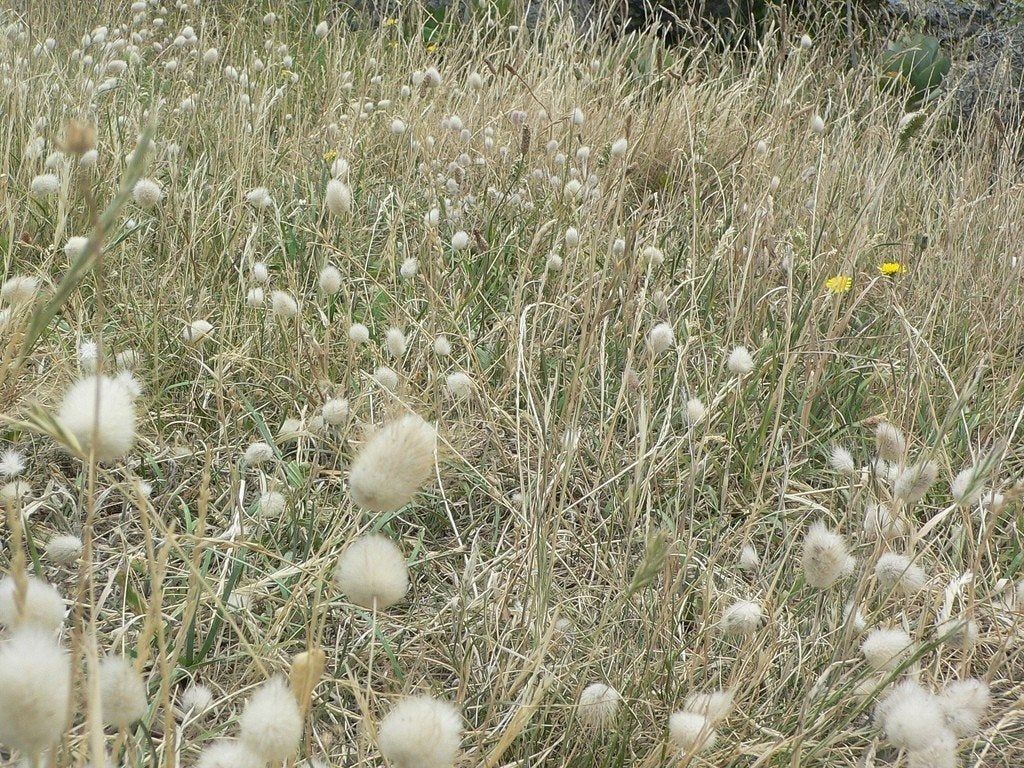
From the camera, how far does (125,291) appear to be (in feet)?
6.38

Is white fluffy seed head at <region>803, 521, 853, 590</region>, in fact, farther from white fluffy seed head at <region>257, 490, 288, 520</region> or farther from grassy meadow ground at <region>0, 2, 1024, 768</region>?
white fluffy seed head at <region>257, 490, 288, 520</region>

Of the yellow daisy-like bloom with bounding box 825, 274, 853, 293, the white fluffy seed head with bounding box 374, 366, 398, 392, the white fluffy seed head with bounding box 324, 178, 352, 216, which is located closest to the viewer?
the white fluffy seed head with bounding box 374, 366, 398, 392

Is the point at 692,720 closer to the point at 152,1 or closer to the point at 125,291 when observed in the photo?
the point at 125,291

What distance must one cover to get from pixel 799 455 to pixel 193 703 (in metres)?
1.37

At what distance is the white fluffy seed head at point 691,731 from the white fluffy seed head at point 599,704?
0.11m

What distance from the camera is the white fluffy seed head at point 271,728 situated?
64 centimetres

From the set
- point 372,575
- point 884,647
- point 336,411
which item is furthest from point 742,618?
point 336,411

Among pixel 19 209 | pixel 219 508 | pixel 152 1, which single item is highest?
pixel 152 1

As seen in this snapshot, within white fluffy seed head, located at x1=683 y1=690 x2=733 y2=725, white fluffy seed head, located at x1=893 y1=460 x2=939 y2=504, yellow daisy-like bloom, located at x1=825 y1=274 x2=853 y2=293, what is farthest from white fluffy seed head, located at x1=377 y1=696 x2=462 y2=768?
yellow daisy-like bloom, located at x1=825 y1=274 x2=853 y2=293

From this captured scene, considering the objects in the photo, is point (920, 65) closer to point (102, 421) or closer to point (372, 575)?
point (372, 575)

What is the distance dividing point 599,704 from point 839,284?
4.58ft

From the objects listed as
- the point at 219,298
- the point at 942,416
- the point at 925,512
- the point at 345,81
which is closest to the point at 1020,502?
the point at 925,512

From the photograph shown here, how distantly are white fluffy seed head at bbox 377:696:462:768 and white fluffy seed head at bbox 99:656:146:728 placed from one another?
0.19 m

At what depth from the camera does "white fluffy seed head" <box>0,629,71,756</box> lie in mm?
519
